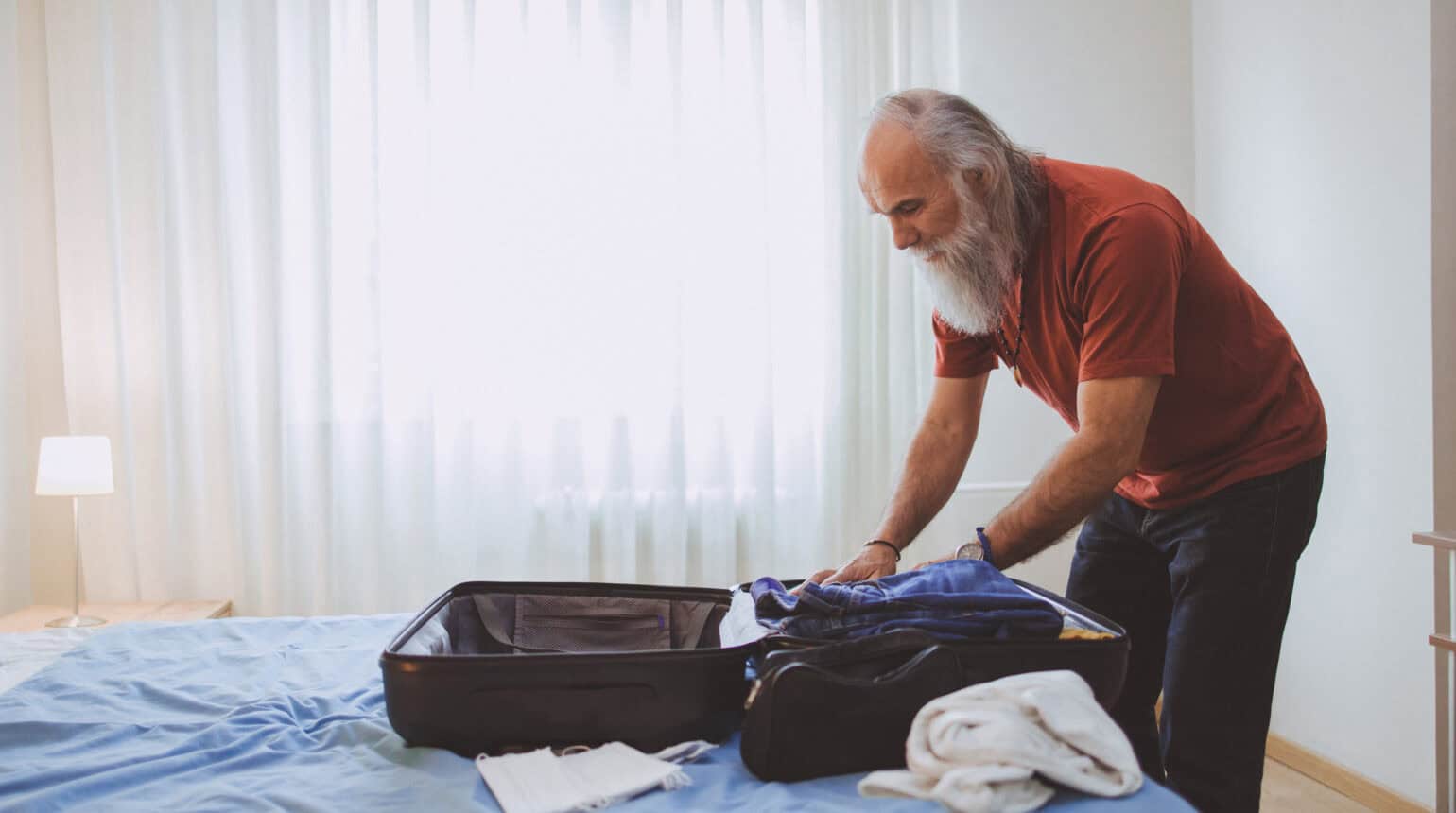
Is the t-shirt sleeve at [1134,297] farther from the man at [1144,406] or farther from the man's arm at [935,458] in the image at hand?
the man's arm at [935,458]

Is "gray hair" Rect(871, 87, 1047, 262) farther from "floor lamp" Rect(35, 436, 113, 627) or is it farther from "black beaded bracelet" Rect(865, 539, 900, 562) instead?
A: "floor lamp" Rect(35, 436, 113, 627)

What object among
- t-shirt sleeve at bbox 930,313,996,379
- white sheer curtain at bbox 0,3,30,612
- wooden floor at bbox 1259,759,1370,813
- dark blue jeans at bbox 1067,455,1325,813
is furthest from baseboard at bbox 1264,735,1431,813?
white sheer curtain at bbox 0,3,30,612

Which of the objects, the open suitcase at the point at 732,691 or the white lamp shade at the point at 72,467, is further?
the white lamp shade at the point at 72,467

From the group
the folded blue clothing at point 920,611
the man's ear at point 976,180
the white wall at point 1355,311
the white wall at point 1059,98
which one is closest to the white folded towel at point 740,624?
the folded blue clothing at point 920,611

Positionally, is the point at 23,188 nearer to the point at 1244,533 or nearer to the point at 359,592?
the point at 359,592

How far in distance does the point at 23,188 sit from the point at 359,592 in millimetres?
1606

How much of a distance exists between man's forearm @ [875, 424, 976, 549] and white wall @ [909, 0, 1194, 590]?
4.74ft

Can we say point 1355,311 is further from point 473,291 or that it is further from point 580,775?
point 473,291

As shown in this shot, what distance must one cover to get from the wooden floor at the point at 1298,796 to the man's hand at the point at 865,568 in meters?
1.58

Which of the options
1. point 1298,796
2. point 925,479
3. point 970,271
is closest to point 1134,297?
point 970,271

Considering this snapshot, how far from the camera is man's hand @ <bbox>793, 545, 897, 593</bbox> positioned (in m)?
1.39

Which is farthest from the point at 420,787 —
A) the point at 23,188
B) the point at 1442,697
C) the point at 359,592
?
the point at 23,188

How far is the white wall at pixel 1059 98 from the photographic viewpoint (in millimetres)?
3146

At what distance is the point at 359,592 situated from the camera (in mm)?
3039
